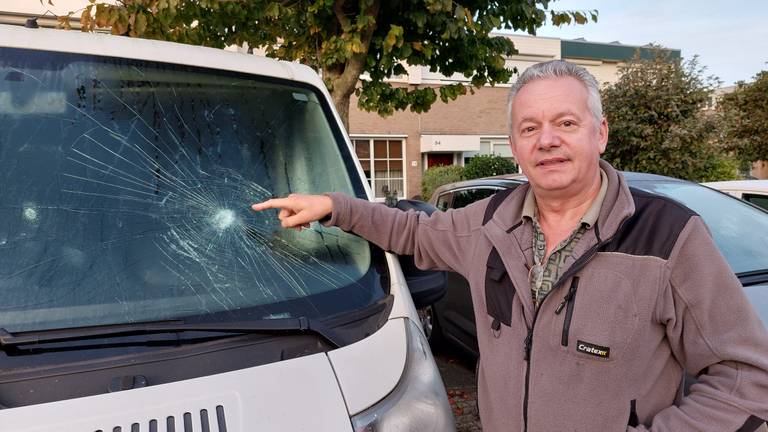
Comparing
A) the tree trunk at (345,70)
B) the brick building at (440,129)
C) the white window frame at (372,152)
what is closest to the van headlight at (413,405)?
the tree trunk at (345,70)

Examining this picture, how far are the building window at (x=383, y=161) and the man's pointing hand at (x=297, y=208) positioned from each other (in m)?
15.6

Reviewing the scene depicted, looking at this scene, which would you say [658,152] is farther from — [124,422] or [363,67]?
[124,422]

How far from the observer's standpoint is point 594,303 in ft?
4.75

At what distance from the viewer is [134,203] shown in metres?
1.73

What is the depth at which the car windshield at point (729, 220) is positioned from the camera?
349cm

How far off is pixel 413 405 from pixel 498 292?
42 cm

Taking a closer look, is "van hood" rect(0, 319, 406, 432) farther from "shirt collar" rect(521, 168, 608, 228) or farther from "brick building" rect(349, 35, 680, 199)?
"brick building" rect(349, 35, 680, 199)

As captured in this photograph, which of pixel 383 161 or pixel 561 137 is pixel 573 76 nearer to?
pixel 561 137

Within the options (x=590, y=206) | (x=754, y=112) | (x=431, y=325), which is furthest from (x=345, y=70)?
(x=754, y=112)

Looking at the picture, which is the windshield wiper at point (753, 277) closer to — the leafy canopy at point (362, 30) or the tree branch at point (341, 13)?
the leafy canopy at point (362, 30)

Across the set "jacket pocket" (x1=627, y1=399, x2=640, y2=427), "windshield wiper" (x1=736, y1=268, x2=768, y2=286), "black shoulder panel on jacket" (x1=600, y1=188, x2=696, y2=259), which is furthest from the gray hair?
"windshield wiper" (x1=736, y1=268, x2=768, y2=286)

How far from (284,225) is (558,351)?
0.99 metres

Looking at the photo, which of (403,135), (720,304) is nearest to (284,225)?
(720,304)

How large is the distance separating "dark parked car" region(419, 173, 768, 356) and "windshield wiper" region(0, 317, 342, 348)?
6.36 feet
